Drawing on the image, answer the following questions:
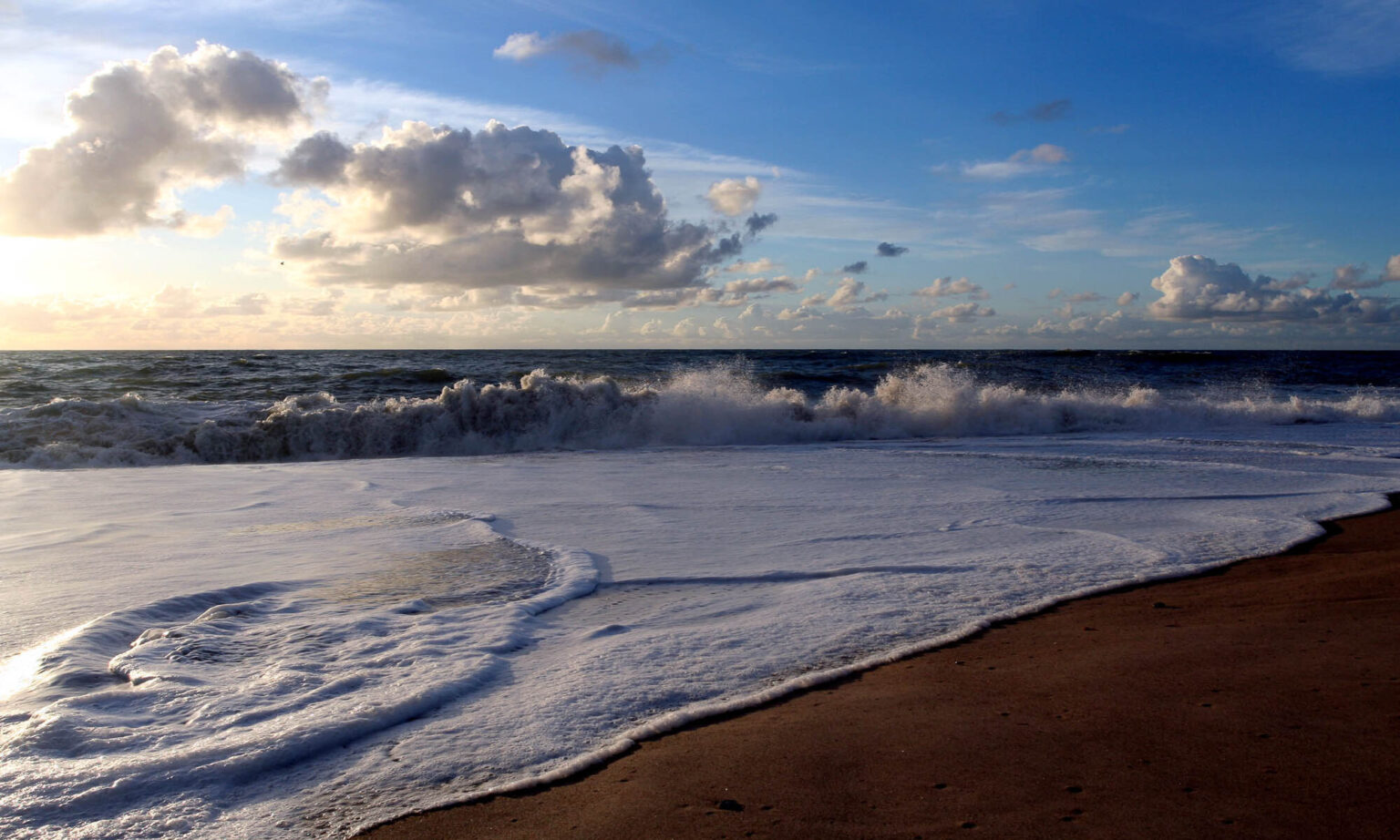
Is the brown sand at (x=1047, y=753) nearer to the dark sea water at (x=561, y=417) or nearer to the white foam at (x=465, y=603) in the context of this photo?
the white foam at (x=465, y=603)

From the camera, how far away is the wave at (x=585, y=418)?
13.4m

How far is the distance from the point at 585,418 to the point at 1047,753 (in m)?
13.1

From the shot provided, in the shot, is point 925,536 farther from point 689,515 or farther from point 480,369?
point 480,369

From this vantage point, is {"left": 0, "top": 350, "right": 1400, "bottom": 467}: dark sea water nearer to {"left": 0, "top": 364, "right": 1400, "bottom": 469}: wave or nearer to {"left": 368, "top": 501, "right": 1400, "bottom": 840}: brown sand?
{"left": 0, "top": 364, "right": 1400, "bottom": 469}: wave

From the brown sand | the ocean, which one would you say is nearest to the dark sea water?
the ocean

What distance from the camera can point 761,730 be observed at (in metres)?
2.93

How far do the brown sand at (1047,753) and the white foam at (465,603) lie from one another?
25 centimetres

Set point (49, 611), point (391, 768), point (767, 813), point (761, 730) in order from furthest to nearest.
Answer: point (49, 611) < point (761, 730) < point (391, 768) < point (767, 813)

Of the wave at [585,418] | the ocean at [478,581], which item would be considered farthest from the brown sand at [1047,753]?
the wave at [585,418]

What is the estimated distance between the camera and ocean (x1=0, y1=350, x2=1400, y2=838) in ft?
8.87

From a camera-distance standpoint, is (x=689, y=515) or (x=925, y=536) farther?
(x=689, y=515)

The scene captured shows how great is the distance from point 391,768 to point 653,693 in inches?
39.2

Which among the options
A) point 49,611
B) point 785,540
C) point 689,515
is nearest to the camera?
point 49,611

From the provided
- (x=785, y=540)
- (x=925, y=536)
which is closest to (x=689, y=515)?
(x=785, y=540)
